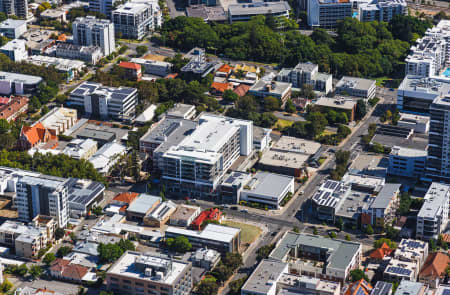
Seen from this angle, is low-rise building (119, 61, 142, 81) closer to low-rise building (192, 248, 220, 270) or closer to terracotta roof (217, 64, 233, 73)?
terracotta roof (217, 64, 233, 73)

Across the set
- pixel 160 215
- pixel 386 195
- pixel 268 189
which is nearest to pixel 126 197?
pixel 160 215

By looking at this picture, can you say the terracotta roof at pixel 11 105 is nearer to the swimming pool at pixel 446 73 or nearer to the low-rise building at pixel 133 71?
the low-rise building at pixel 133 71

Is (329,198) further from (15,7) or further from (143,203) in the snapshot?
(15,7)

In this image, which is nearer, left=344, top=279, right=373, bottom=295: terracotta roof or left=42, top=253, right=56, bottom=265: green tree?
left=344, top=279, right=373, bottom=295: terracotta roof

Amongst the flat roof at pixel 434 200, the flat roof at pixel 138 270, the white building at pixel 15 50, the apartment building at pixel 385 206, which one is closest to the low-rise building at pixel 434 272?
the flat roof at pixel 434 200

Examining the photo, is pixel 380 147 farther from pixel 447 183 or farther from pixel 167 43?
pixel 167 43

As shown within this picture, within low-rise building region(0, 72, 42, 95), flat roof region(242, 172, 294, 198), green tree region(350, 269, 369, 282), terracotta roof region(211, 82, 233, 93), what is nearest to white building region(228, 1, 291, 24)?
terracotta roof region(211, 82, 233, 93)

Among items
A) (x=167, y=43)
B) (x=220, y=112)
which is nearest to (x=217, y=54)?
(x=167, y=43)
